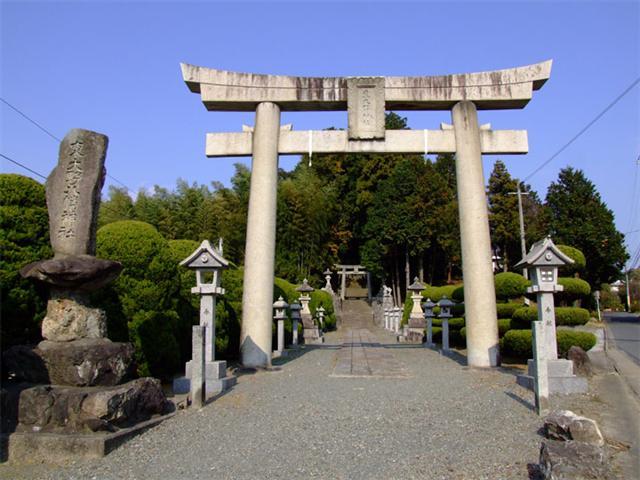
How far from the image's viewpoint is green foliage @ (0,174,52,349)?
17.2 feet

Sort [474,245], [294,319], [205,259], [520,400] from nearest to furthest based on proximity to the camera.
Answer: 1. [520,400]
2. [205,259]
3. [474,245]
4. [294,319]

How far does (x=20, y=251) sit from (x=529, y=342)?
8.75 metres

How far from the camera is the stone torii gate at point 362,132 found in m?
9.47

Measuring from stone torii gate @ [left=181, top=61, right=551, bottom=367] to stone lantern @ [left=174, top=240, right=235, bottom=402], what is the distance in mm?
1819

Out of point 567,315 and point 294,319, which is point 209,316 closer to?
point 567,315

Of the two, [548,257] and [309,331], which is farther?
[309,331]

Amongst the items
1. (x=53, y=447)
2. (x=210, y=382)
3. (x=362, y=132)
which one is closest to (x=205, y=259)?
(x=210, y=382)

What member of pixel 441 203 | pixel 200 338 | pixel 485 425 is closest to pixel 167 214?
pixel 441 203

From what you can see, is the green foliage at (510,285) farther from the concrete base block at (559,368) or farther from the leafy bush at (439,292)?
the concrete base block at (559,368)

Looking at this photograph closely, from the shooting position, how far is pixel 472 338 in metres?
9.19

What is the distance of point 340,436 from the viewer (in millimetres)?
4719

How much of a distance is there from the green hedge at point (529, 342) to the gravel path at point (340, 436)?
1919 millimetres

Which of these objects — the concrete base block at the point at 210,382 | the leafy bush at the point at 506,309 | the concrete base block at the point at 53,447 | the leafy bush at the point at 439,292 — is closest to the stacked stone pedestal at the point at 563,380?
the concrete base block at the point at 210,382

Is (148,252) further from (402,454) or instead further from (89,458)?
(402,454)
